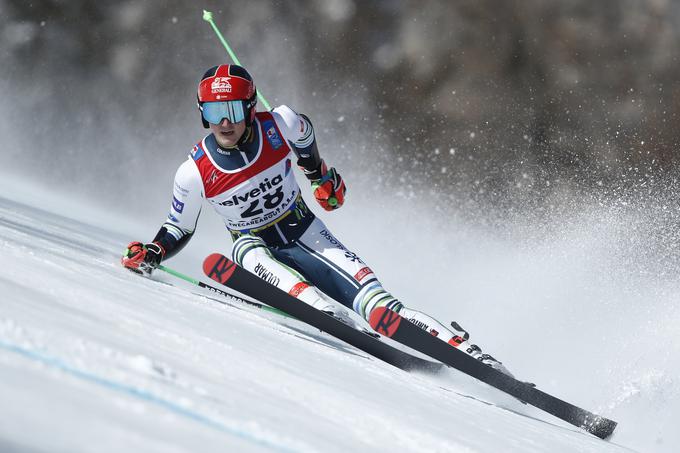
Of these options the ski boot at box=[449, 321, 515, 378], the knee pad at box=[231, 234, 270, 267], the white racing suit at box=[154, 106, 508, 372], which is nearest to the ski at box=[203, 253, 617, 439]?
the ski boot at box=[449, 321, 515, 378]

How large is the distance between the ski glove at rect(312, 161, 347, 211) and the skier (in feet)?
0.64

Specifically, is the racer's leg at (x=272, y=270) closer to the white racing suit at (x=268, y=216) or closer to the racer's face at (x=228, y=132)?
the white racing suit at (x=268, y=216)

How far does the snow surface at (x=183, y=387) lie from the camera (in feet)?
4.75

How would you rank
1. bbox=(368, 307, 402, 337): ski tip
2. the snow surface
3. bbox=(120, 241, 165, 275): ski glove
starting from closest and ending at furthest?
the snow surface
bbox=(368, 307, 402, 337): ski tip
bbox=(120, 241, 165, 275): ski glove

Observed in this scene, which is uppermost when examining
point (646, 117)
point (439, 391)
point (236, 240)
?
point (646, 117)

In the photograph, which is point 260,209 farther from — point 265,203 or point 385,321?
point 385,321

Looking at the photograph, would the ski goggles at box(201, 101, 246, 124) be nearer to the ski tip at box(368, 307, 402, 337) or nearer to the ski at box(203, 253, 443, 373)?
the ski at box(203, 253, 443, 373)

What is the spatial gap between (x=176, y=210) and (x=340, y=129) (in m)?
10.0

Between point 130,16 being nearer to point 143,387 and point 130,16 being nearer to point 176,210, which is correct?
point 176,210

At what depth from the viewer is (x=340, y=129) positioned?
15.1 metres

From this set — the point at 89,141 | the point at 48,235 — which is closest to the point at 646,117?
the point at 89,141

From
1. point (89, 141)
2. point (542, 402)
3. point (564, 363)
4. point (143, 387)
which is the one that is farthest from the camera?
point (89, 141)

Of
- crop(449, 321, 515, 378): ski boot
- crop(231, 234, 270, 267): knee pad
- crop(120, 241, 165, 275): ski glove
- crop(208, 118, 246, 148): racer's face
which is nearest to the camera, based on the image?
crop(449, 321, 515, 378): ski boot

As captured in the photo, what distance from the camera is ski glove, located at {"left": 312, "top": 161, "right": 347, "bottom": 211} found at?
562cm
